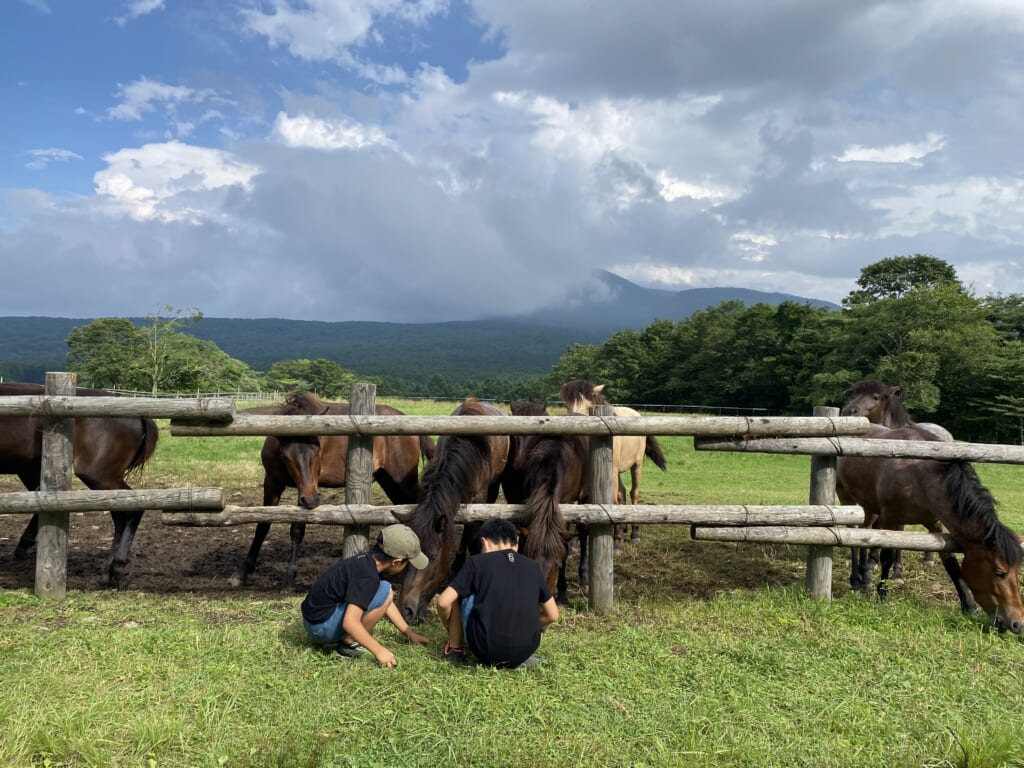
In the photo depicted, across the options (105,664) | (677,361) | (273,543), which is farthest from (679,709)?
(677,361)

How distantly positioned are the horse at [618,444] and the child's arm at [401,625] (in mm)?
2183

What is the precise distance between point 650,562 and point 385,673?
4.64 metres

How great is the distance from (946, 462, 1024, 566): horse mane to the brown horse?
336cm

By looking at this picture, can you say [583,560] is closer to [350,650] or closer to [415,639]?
[415,639]

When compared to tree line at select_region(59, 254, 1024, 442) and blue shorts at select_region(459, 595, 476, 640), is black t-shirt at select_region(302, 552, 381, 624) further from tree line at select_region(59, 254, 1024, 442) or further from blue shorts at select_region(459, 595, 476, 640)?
tree line at select_region(59, 254, 1024, 442)

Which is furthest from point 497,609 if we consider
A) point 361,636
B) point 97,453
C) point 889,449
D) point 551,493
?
point 97,453

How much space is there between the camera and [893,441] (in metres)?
5.77

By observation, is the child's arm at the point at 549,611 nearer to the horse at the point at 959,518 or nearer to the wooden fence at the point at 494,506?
the wooden fence at the point at 494,506

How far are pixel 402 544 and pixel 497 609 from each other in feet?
2.83

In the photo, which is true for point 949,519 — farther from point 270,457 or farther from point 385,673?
point 270,457

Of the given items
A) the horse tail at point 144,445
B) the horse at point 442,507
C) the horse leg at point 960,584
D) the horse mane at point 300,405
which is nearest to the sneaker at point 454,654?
the horse at point 442,507

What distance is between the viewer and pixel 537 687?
12.8 ft

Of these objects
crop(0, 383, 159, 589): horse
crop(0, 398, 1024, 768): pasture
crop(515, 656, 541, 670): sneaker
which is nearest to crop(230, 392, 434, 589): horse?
crop(0, 398, 1024, 768): pasture

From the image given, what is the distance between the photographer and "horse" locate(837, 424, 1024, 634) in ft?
17.2
